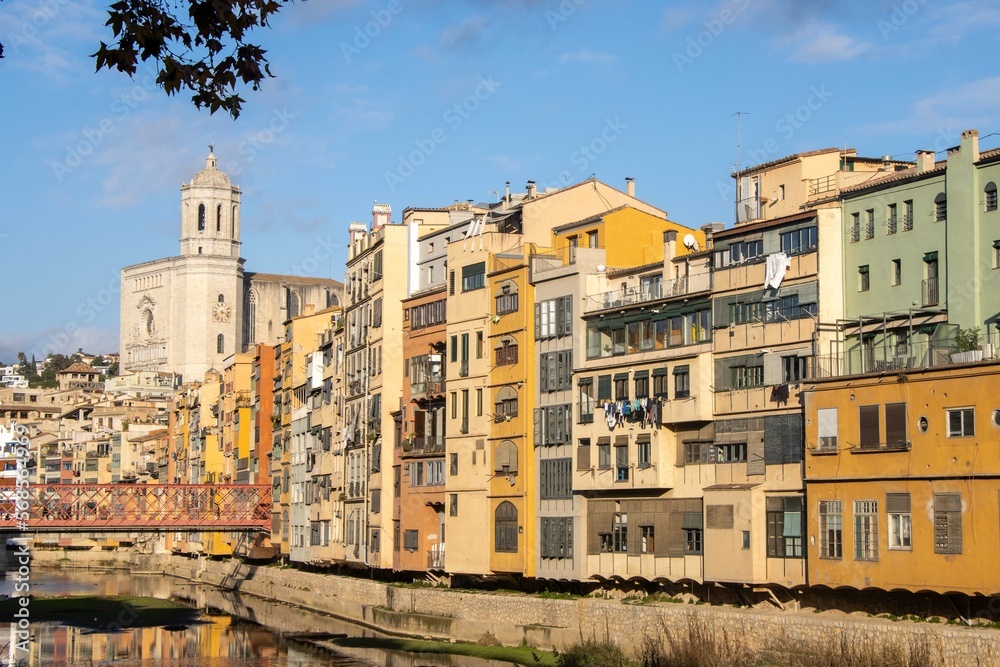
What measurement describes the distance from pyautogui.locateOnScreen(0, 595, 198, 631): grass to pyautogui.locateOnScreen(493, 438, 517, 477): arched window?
2491cm

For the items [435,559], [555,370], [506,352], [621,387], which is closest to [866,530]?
[621,387]

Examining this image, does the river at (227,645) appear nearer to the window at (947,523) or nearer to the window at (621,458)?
the window at (621,458)

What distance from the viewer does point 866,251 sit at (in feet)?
148

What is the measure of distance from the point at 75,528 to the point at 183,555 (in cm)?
4471

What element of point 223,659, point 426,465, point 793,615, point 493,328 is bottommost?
point 223,659

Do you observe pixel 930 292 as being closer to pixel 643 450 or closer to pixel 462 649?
pixel 643 450

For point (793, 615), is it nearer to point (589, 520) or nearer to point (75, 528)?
point (589, 520)

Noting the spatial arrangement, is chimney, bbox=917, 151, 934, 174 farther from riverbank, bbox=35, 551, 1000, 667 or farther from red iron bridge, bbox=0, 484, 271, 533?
red iron bridge, bbox=0, 484, 271, 533

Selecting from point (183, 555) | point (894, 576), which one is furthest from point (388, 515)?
point (183, 555)

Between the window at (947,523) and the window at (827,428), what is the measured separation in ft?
13.5

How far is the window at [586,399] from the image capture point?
176 feet

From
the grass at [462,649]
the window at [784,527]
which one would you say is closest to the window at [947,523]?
the window at [784,527]

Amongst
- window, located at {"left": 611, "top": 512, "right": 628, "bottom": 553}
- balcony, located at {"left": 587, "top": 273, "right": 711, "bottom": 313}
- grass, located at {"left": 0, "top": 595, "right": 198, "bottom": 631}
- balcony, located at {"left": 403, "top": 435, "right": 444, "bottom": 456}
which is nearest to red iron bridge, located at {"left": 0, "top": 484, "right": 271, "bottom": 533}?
grass, located at {"left": 0, "top": 595, "right": 198, "bottom": 631}

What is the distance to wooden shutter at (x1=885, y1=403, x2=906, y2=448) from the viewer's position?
40.2m
